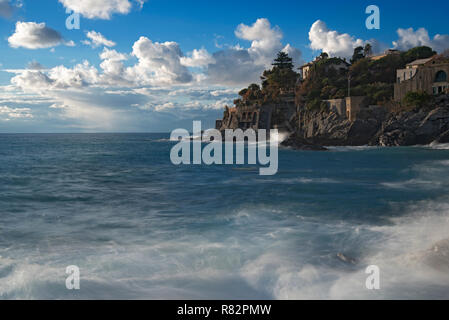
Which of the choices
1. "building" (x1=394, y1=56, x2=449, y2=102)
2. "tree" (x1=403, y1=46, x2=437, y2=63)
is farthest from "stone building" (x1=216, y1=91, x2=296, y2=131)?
"tree" (x1=403, y1=46, x2=437, y2=63)

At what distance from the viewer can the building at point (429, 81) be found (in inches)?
2116

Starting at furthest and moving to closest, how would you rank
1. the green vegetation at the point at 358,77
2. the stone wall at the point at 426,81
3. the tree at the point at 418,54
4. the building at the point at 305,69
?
the building at the point at 305,69
the tree at the point at 418,54
the green vegetation at the point at 358,77
the stone wall at the point at 426,81

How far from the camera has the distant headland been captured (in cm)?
5244

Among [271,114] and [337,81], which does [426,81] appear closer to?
[337,81]

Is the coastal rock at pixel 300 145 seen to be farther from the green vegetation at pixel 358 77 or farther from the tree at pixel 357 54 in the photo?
the tree at pixel 357 54

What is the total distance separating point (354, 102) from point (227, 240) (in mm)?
55007

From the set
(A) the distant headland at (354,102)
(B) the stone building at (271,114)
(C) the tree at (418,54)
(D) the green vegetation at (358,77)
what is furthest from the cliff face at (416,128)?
(B) the stone building at (271,114)

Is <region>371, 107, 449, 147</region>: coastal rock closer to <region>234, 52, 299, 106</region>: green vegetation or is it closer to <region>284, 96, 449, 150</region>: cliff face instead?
<region>284, 96, 449, 150</region>: cliff face

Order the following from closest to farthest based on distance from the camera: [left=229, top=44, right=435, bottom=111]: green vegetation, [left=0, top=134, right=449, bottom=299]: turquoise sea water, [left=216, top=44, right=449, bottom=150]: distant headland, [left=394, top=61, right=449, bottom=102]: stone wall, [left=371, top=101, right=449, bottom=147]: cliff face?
1. [left=0, top=134, right=449, bottom=299]: turquoise sea water
2. [left=371, top=101, right=449, bottom=147]: cliff face
3. [left=216, top=44, right=449, bottom=150]: distant headland
4. [left=394, top=61, right=449, bottom=102]: stone wall
5. [left=229, top=44, right=435, bottom=111]: green vegetation

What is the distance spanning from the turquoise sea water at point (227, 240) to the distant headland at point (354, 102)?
35355mm

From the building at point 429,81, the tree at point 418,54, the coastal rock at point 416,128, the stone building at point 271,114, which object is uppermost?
the tree at point 418,54

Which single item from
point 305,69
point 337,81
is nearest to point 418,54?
point 337,81

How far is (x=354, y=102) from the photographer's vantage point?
59219 mm
